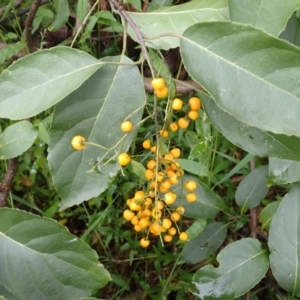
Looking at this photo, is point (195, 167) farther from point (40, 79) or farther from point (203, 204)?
point (40, 79)

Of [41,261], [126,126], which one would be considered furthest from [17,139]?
[126,126]

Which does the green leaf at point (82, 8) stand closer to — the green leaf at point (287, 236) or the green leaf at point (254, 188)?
the green leaf at point (254, 188)

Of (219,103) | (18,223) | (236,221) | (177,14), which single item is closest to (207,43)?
(219,103)

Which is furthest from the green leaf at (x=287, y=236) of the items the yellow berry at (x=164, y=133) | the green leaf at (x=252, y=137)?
the yellow berry at (x=164, y=133)

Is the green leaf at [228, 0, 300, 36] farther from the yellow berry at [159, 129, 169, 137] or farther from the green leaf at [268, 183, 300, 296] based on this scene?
the green leaf at [268, 183, 300, 296]

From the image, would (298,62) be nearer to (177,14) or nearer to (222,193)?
(177,14)

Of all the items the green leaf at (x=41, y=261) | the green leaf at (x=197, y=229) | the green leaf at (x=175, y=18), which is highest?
the green leaf at (x=175, y=18)
